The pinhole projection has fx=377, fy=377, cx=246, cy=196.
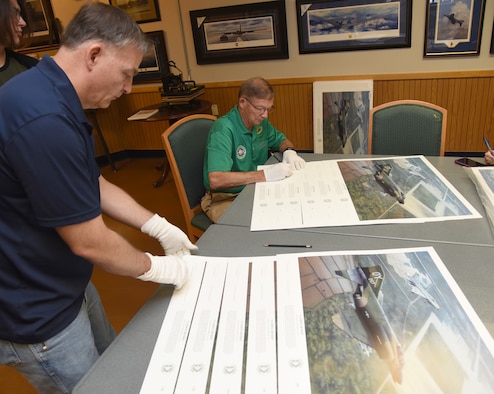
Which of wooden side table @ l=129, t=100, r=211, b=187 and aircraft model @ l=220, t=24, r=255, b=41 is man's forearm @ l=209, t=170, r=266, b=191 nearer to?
wooden side table @ l=129, t=100, r=211, b=187

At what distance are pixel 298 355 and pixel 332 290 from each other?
21 centimetres

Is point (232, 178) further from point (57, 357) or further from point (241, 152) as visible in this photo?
point (57, 357)

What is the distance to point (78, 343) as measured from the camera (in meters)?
0.92

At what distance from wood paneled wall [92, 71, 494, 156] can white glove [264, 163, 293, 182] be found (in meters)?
2.07

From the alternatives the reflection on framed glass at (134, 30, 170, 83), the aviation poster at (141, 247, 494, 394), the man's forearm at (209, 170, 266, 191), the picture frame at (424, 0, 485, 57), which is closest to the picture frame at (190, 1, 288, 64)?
the reflection on framed glass at (134, 30, 170, 83)

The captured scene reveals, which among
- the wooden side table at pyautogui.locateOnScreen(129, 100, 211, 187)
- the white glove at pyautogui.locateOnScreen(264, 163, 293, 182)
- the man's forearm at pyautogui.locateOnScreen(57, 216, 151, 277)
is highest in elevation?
the man's forearm at pyautogui.locateOnScreen(57, 216, 151, 277)

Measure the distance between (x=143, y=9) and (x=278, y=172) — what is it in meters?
2.97

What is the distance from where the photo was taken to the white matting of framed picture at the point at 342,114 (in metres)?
3.30

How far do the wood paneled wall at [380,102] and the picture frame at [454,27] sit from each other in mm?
192

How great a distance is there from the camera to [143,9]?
3.71 metres

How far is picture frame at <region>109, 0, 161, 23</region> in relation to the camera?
12.0 feet

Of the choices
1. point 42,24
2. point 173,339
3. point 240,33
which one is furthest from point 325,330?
point 42,24

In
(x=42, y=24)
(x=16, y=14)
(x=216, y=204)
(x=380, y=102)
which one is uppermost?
(x=42, y=24)

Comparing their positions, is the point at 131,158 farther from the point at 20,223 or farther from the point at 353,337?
the point at 353,337
